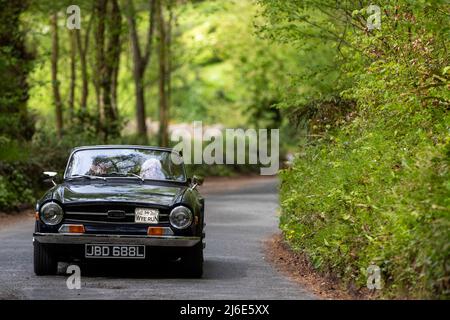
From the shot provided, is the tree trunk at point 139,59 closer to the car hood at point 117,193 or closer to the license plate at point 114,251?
the car hood at point 117,193

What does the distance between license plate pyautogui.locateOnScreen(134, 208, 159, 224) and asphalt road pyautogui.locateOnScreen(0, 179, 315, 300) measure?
2.35 ft

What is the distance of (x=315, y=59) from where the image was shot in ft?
133

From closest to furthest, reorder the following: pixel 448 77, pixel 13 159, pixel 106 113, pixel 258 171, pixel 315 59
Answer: pixel 448 77 < pixel 13 159 < pixel 106 113 < pixel 315 59 < pixel 258 171

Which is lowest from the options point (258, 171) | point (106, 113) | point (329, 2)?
point (258, 171)

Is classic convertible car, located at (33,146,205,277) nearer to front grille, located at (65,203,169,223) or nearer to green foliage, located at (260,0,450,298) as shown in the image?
front grille, located at (65,203,169,223)

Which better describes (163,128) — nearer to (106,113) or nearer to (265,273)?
(106,113)

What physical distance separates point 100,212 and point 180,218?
0.97 metres

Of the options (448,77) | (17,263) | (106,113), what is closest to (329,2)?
(448,77)

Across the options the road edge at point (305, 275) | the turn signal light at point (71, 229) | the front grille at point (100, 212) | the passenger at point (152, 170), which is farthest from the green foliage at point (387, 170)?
the turn signal light at point (71, 229)

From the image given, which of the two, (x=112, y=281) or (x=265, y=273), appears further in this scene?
(x=265, y=273)

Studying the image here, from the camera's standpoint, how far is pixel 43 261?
12523mm

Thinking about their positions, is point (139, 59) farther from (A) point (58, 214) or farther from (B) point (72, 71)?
(A) point (58, 214)
